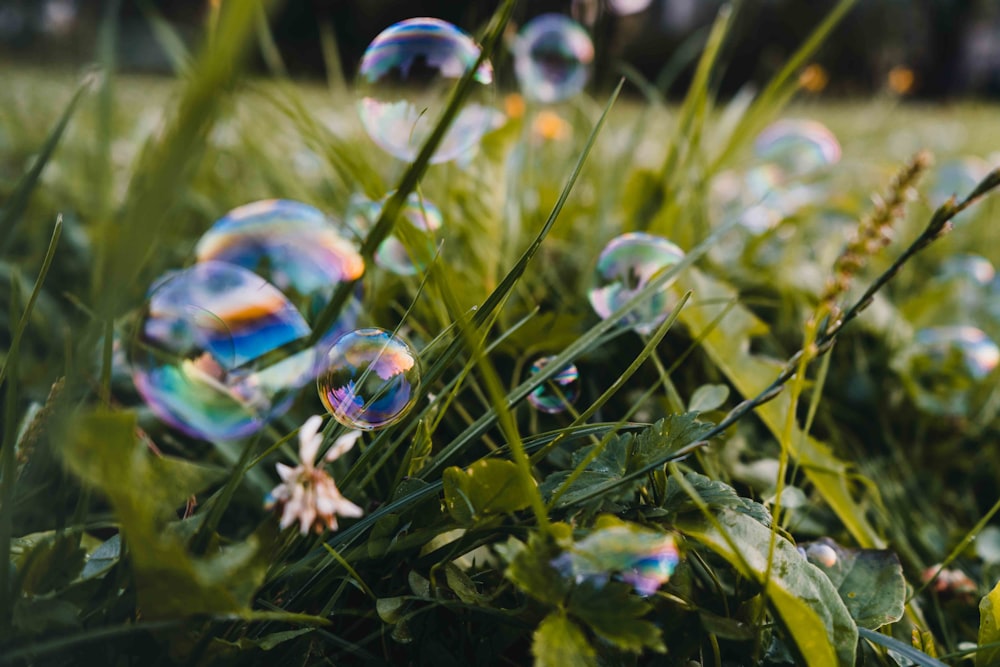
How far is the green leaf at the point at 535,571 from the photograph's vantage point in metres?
0.50

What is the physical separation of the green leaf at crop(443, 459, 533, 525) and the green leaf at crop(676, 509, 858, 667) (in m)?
0.13

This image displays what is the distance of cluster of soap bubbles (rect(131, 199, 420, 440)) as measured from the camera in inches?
25.3

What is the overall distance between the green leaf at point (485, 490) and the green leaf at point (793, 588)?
0.43ft

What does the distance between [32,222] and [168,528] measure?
1.18 meters

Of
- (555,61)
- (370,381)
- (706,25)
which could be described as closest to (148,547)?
(370,381)

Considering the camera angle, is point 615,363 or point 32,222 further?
point 32,222

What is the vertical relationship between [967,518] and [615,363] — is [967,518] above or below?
below

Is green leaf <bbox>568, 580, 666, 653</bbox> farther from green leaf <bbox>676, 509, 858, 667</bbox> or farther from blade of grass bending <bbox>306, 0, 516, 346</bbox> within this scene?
blade of grass bending <bbox>306, 0, 516, 346</bbox>

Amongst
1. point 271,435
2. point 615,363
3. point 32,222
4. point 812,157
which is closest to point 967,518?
point 615,363

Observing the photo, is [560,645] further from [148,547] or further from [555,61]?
[555,61]

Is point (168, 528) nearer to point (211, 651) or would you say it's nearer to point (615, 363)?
point (211, 651)

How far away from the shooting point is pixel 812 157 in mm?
1829

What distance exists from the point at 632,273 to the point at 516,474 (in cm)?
40

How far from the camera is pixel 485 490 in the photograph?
1.87ft
